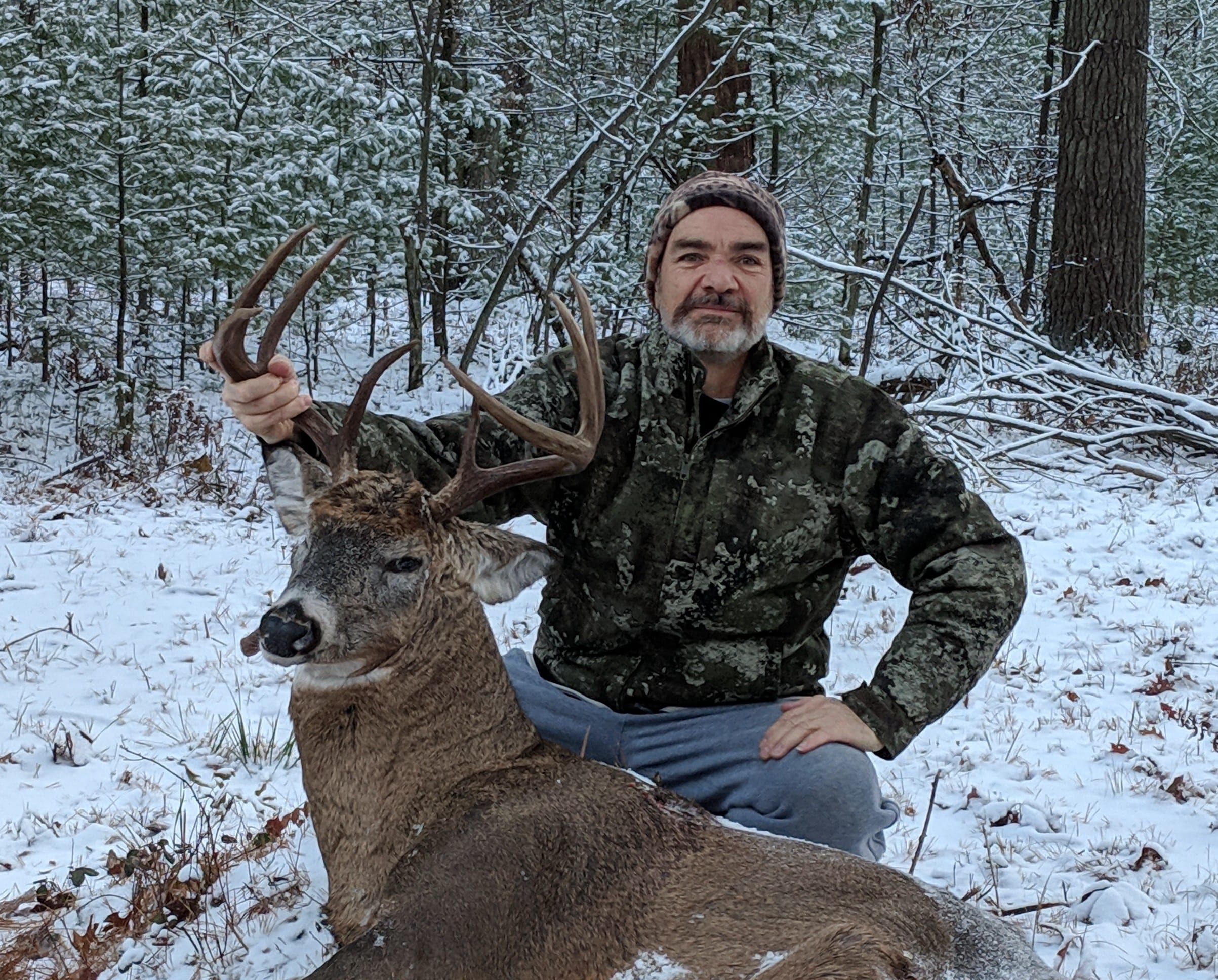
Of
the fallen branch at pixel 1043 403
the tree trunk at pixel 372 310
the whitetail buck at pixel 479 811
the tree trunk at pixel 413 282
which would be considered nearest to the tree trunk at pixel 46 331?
the tree trunk at pixel 413 282

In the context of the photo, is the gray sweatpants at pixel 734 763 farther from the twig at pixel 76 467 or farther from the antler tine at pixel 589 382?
the twig at pixel 76 467

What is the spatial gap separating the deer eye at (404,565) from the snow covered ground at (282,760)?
3.91 ft

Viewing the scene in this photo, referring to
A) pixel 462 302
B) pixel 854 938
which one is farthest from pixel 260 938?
pixel 462 302

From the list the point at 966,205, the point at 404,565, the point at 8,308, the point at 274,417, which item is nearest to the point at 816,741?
the point at 404,565

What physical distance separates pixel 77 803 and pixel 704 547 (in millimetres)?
2484

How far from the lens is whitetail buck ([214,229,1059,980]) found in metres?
2.50

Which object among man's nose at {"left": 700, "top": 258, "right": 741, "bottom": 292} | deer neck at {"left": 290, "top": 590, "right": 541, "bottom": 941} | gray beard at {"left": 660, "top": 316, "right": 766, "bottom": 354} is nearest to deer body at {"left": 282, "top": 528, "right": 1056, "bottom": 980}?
deer neck at {"left": 290, "top": 590, "right": 541, "bottom": 941}

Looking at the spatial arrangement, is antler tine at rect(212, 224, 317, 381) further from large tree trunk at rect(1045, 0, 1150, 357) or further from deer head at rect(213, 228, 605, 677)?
large tree trunk at rect(1045, 0, 1150, 357)

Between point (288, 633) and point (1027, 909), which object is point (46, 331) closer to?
point (288, 633)

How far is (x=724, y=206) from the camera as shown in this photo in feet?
12.5

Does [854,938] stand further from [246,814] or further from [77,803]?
[77,803]

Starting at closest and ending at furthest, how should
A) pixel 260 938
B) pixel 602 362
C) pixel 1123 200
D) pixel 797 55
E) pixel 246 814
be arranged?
1. pixel 260 938
2. pixel 602 362
3. pixel 246 814
4. pixel 797 55
5. pixel 1123 200

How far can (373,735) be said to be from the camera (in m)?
2.85

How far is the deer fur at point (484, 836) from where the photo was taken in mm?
2494
